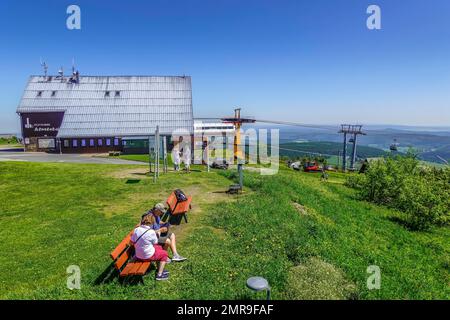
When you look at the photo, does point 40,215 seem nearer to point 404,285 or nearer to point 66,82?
point 404,285

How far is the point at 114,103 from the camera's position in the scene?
51.4m

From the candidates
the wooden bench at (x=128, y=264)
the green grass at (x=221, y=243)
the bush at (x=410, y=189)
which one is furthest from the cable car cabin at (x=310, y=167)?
the wooden bench at (x=128, y=264)

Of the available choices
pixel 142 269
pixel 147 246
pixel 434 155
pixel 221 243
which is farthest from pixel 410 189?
pixel 434 155

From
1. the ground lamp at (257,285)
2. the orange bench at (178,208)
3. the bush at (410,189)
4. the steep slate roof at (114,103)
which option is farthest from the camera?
the steep slate roof at (114,103)

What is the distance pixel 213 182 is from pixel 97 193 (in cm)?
773

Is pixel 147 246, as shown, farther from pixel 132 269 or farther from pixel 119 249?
pixel 119 249

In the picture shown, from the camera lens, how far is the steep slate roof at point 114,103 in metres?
48.3

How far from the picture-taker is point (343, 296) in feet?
26.3

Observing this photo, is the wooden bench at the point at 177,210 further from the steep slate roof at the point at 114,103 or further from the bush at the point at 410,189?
the steep slate roof at the point at 114,103

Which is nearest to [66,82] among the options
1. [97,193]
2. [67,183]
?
[67,183]

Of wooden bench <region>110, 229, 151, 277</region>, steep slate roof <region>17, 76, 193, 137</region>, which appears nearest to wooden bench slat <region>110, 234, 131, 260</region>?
wooden bench <region>110, 229, 151, 277</region>

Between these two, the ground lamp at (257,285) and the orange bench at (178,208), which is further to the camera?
the orange bench at (178,208)

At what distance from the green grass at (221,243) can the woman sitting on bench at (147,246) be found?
437mm

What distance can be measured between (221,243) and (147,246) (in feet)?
11.1
